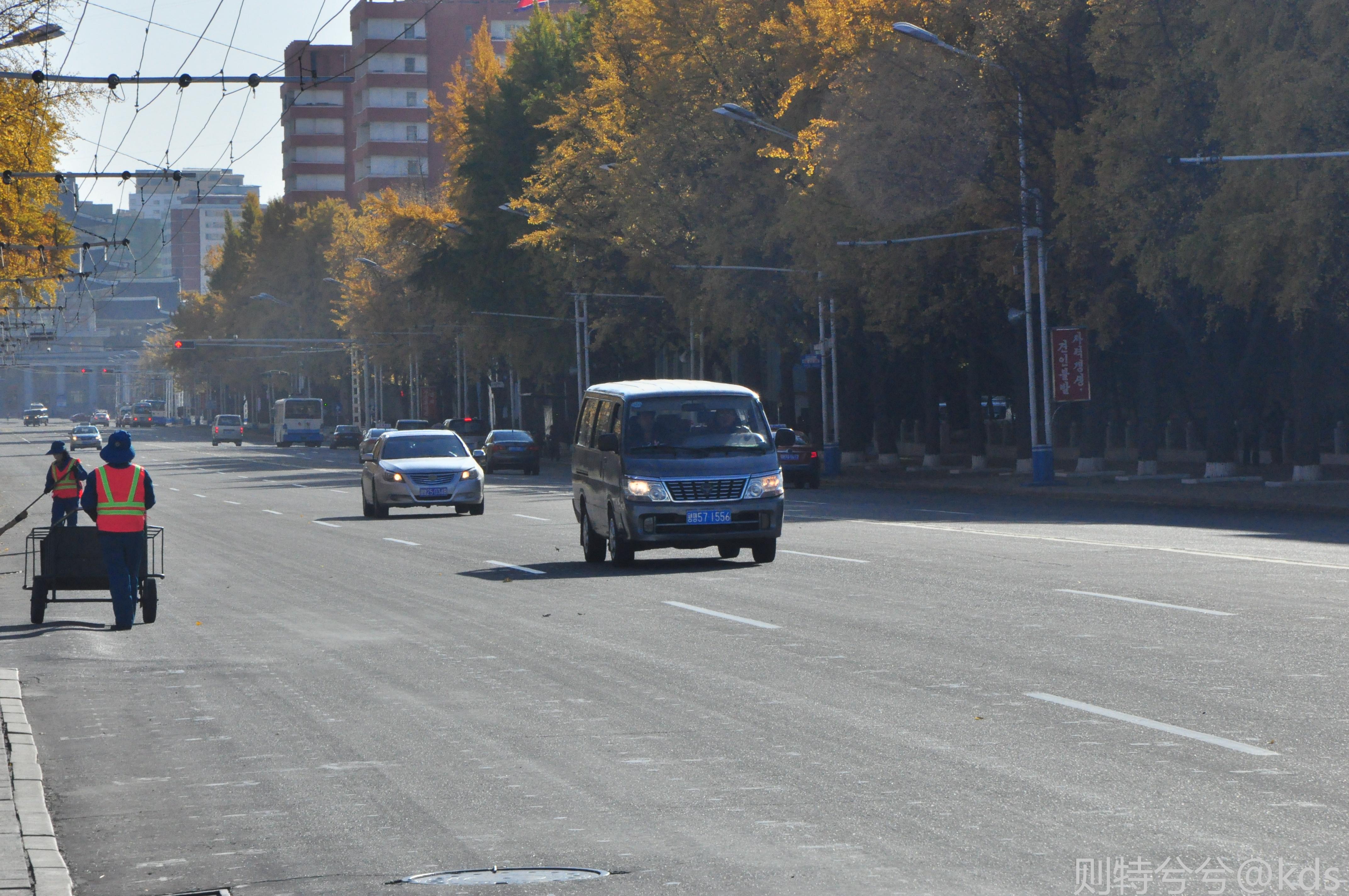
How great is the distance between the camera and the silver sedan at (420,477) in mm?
35250

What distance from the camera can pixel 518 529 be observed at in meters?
30.3

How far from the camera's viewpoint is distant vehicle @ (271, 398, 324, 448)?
384 ft

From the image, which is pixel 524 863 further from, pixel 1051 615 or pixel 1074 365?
pixel 1074 365

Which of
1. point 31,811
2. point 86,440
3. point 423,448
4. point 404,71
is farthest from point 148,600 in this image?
point 404,71

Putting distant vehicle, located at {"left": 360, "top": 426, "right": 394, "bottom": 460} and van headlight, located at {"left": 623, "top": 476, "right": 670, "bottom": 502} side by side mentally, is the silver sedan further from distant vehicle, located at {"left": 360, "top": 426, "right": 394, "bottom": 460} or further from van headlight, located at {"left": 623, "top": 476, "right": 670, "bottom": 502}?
van headlight, located at {"left": 623, "top": 476, "right": 670, "bottom": 502}

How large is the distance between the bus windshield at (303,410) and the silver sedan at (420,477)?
81.7 metres

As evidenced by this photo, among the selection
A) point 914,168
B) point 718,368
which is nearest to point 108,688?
point 914,168

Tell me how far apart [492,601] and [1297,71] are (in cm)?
2148

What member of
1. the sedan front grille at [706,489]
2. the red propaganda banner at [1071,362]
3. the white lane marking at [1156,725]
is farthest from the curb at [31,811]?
the red propaganda banner at [1071,362]

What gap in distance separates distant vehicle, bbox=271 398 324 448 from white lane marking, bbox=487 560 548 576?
95.6m

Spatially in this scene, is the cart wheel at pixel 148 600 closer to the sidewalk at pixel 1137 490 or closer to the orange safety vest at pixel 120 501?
the orange safety vest at pixel 120 501

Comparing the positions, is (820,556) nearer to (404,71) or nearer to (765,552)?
(765,552)

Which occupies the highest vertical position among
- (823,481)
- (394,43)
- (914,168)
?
(394,43)

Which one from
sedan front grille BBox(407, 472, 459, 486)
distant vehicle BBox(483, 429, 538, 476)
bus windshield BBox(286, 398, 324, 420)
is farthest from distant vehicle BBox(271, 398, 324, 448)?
sedan front grille BBox(407, 472, 459, 486)
